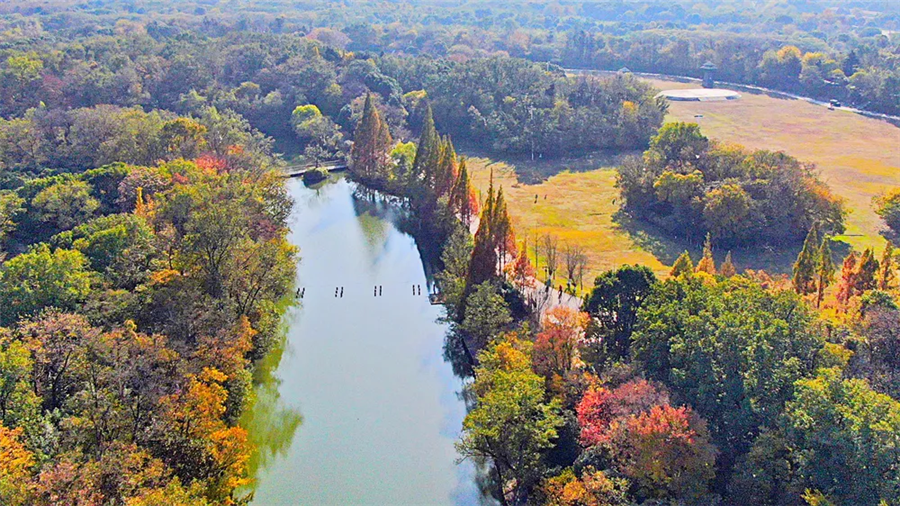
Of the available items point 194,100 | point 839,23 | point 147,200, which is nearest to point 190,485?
point 147,200

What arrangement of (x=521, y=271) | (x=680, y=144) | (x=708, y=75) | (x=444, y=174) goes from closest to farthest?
(x=521, y=271) < (x=444, y=174) < (x=680, y=144) < (x=708, y=75)

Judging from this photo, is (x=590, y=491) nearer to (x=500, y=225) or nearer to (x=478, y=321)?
(x=478, y=321)

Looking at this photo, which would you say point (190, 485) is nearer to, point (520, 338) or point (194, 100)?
point (520, 338)

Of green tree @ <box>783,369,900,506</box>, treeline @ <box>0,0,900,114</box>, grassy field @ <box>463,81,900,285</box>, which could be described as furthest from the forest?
treeline @ <box>0,0,900,114</box>

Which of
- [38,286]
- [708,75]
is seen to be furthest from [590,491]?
[708,75]

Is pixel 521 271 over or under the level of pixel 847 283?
under

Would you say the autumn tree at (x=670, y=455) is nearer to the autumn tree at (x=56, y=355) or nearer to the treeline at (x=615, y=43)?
the autumn tree at (x=56, y=355)
